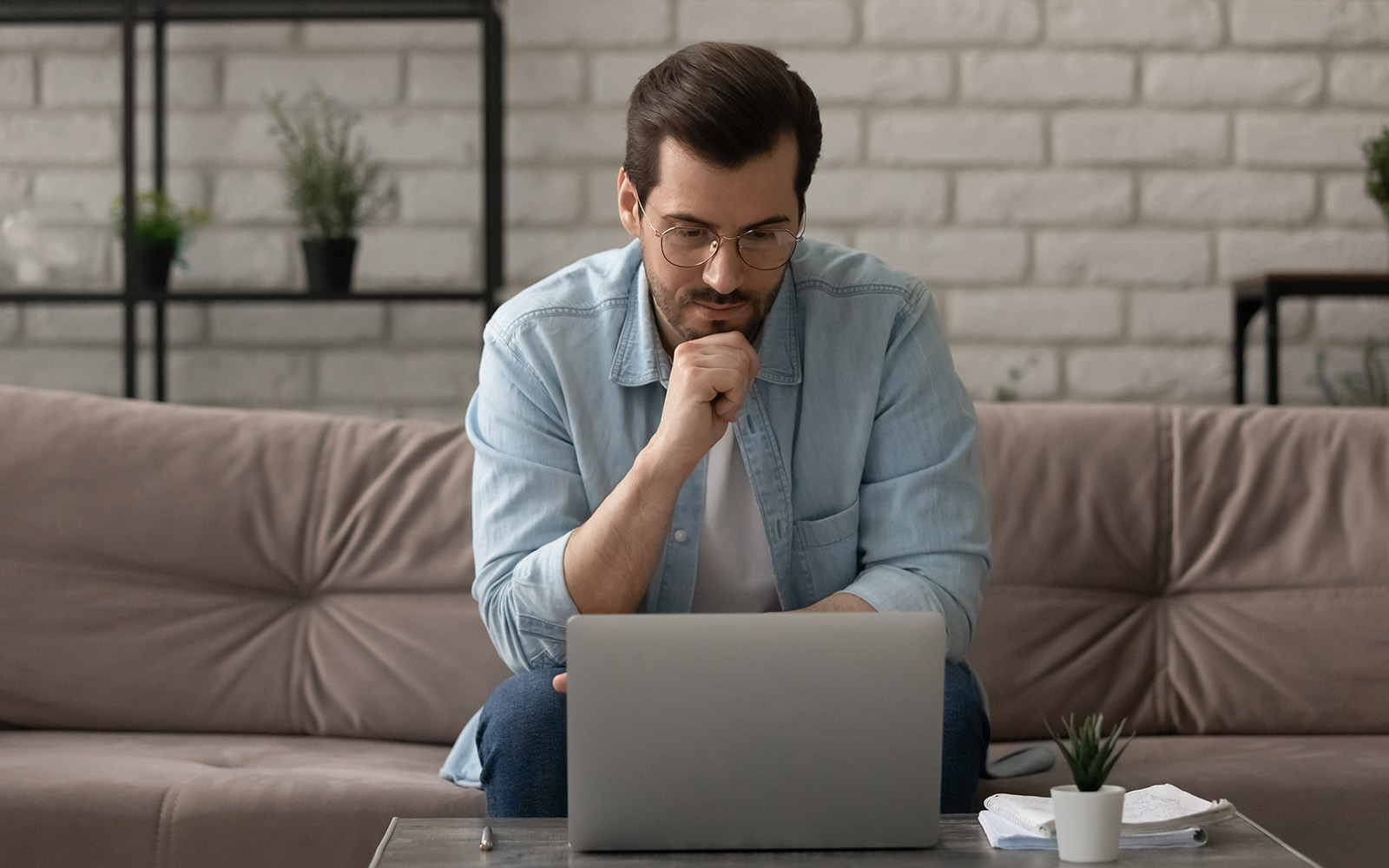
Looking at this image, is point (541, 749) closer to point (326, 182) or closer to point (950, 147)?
point (326, 182)

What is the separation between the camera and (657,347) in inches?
60.1

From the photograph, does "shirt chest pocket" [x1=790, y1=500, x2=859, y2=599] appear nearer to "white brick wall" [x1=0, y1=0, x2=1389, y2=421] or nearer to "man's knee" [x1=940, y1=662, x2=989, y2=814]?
"man's knee" [x1=940, y1=662, x2=989, y2=814]

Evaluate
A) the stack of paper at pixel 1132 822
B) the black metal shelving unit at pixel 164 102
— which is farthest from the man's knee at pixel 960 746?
the black metal shelving unit at pixel 164 102

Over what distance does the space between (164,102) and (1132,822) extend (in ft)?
7.41

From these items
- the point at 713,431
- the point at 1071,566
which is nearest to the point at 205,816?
the point at 713,431

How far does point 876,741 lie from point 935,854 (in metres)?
0.10

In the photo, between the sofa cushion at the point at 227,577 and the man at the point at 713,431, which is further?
the sofa cushion at the point at 227,577

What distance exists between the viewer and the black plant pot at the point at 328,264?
246cm

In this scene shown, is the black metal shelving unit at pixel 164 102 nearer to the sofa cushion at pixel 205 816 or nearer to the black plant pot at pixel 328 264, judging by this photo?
the black plant pot at pixel 328 264

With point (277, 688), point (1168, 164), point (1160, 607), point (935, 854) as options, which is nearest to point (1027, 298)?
point (1168, 164)

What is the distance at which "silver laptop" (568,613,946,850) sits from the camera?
38.0 inches

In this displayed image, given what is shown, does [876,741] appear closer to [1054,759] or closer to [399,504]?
[1054,759]

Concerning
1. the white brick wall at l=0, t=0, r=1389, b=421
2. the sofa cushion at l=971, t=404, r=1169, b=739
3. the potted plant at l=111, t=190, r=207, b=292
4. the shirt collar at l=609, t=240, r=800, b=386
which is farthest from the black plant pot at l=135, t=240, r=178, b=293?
the sofa cushion at l=971, t=404, r=1169, b=739

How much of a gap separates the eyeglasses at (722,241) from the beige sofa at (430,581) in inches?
26.4
